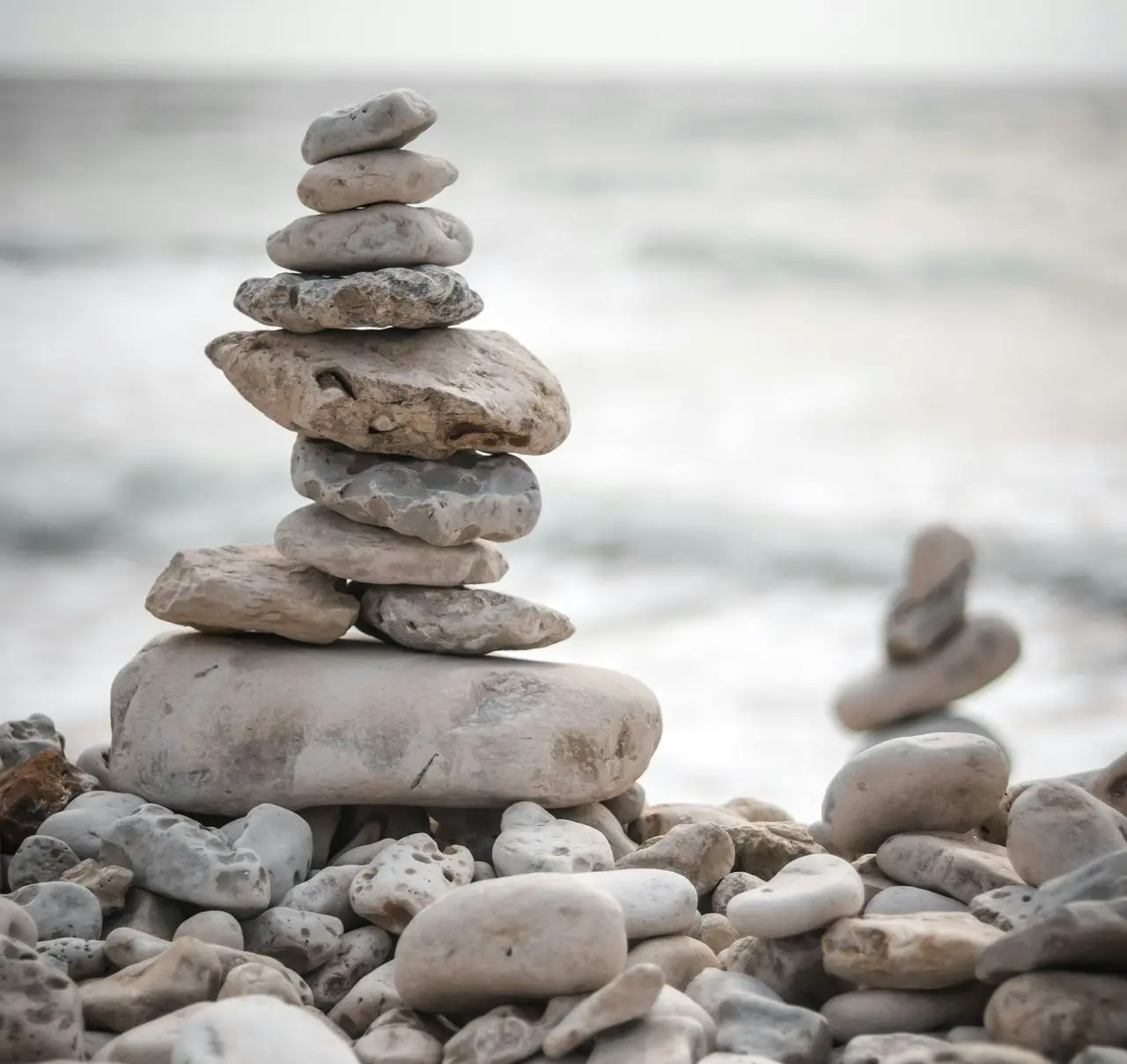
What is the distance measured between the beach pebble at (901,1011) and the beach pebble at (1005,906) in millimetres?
169

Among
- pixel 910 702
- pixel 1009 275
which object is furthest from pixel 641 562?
pixel 1009 275

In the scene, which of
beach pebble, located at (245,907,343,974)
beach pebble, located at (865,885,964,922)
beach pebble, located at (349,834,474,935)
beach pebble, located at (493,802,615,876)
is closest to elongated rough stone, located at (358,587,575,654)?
beach pebble, located at (493,802,615,876)

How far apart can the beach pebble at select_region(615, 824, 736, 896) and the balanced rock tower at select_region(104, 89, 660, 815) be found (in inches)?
11.5

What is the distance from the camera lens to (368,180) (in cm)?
359

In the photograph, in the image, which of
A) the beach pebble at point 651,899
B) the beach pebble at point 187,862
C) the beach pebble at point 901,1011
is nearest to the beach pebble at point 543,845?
the beach pebble at point 651,899

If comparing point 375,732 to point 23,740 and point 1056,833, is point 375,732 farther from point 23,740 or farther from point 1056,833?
point 1056,833

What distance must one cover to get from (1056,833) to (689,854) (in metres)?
0.85

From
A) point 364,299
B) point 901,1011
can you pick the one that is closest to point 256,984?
point 901,1011

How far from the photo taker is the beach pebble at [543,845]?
3162 mm

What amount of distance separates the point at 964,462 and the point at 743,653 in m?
2.90

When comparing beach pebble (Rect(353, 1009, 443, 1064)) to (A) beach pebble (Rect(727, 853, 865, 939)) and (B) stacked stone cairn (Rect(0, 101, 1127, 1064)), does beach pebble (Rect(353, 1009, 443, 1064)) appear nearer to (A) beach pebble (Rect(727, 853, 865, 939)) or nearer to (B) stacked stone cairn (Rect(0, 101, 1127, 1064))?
(B) stacked stone cairn (Rect(0, 101, 1127, 1064))

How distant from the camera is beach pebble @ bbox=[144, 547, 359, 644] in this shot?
362cm

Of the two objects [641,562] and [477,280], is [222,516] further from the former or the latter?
[477,280]

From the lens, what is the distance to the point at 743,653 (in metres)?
8.37
